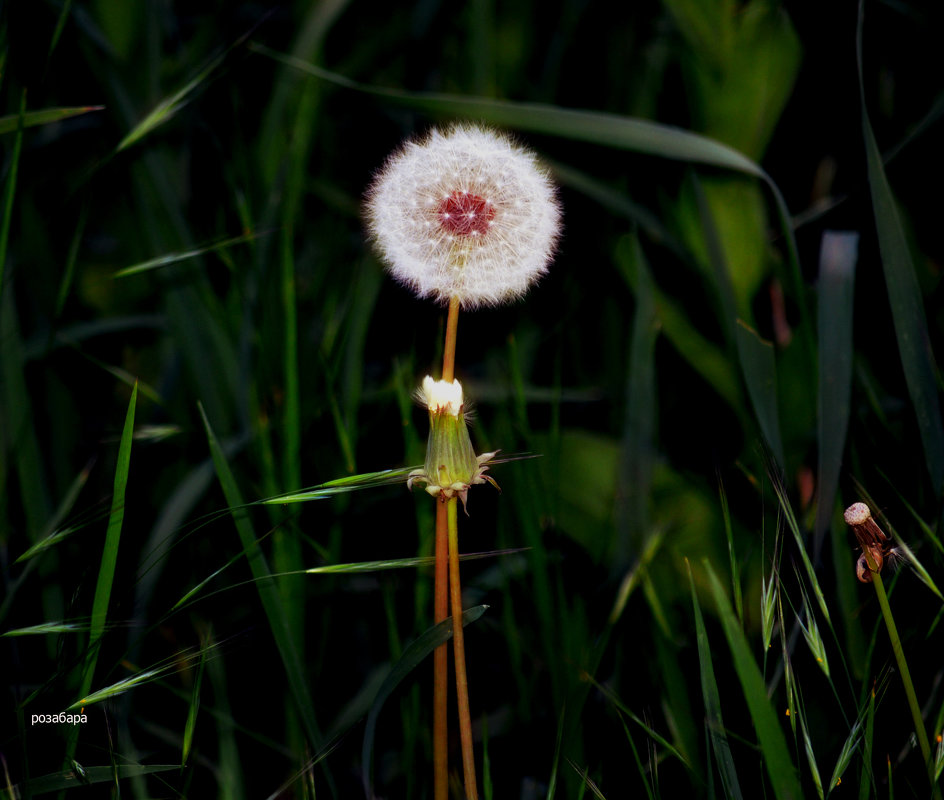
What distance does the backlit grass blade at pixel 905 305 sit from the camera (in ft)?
2.20

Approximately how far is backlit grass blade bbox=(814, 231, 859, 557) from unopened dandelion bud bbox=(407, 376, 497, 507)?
1.12 ft

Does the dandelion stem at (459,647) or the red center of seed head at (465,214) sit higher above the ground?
the red center of seed head at (465,214)

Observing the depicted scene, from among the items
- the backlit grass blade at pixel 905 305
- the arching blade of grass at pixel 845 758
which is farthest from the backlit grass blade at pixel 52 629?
the backlit grass blade at pixel 905 305

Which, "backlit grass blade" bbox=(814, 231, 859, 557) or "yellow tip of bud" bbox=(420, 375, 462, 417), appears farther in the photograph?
"backlit grass blade" bbox=(814, 231, 859, 557)

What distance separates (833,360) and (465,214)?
0.40 m

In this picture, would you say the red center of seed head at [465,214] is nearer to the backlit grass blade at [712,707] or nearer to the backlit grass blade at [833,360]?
the backlit grass blade at [712,707]

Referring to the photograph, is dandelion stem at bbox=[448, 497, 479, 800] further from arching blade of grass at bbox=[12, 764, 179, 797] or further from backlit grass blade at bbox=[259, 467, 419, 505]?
arching blade of grass at bbox=[12, 764, 179, 797]

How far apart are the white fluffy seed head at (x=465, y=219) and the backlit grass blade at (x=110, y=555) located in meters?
0.21

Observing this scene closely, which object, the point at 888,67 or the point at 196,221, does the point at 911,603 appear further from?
the point at 196,221

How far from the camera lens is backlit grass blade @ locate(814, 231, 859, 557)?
65 cm

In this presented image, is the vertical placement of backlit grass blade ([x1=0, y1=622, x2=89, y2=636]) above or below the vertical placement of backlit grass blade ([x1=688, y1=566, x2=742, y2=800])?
above

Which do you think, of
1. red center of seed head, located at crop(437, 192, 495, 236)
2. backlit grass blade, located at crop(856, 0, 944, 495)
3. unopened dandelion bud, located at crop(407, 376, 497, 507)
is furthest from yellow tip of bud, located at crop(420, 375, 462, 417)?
backlit grass blade, located at crop(856, 0, 944, 495)

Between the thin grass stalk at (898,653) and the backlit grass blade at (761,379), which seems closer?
the thin grass stalk at (898,653)

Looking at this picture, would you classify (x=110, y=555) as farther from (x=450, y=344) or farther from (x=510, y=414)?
(x=510, y=414)
